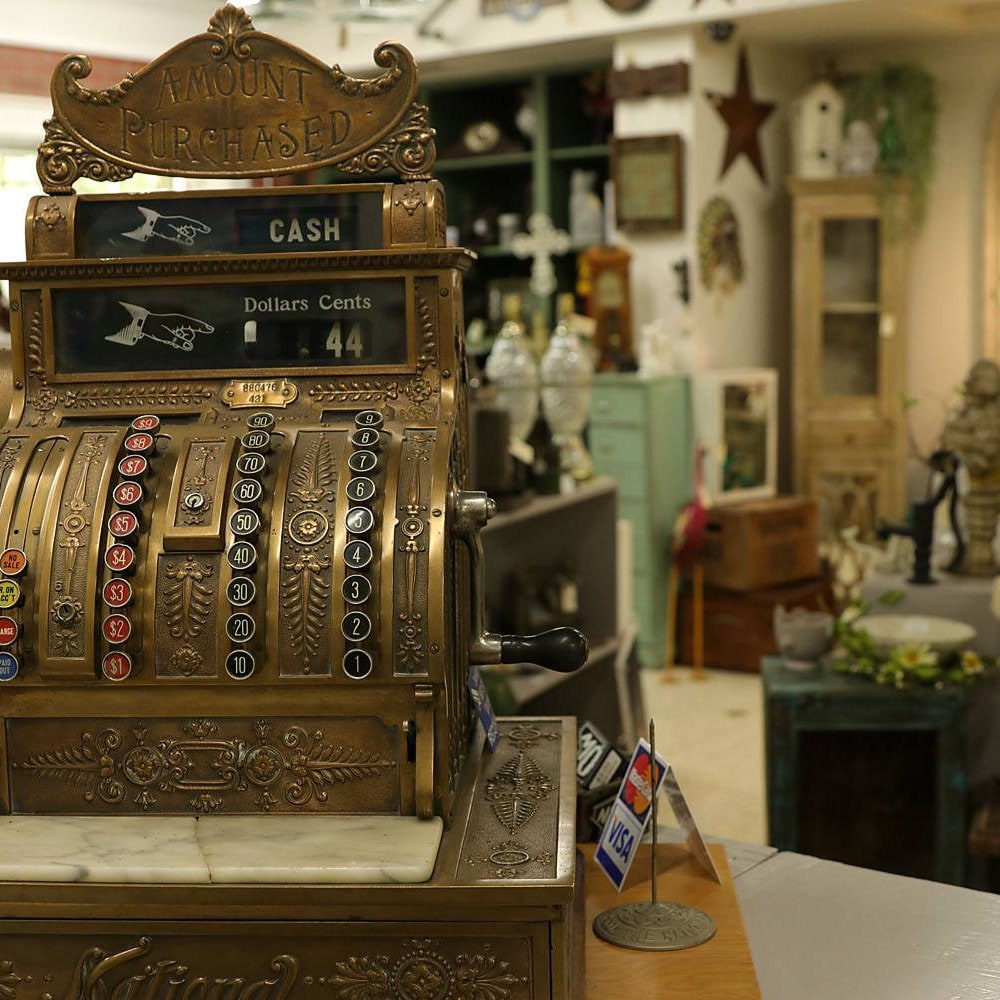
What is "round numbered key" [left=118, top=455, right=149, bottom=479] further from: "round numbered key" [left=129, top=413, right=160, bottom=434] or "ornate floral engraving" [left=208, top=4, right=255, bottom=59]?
"ornate floral engraving" [left=208, top=4, right=255, bottom=59]

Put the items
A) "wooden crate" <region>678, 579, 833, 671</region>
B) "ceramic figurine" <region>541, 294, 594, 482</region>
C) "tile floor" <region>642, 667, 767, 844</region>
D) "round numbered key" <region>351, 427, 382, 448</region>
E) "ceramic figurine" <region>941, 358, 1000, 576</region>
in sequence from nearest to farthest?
"round numbered key" <region>351, 427, 382, 448</region> < "ceramic figurine" <region>941, 358, 1000, 576</region> < "ceramic figurine" <region>541, 294, 594, 482</region> < "tile floor" <region>642, 667, 767, 844</region> < "wooden crate" <region>678, 579, 833, 671</region>

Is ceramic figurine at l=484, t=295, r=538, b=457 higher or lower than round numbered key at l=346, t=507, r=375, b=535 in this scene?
higher

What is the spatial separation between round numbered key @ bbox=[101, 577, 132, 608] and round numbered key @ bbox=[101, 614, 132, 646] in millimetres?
13

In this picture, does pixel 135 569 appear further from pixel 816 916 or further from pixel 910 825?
pixel 910 825

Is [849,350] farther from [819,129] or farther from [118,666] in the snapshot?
[118,666]

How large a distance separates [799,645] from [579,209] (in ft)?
13.4

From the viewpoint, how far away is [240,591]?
136 cm

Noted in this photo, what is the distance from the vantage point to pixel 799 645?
3.38m

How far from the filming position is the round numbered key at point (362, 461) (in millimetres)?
1407

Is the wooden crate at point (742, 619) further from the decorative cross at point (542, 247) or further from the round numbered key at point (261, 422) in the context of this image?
the round numbered key at point (261, 422)

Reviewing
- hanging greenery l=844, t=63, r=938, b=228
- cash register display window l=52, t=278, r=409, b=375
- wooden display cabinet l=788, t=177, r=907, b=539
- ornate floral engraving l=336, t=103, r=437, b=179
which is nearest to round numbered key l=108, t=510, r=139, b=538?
cash register display window l=52, t=278, r=409, b=375

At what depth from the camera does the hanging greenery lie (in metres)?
6.46

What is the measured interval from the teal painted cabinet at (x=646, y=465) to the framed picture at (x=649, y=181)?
770 millimetres

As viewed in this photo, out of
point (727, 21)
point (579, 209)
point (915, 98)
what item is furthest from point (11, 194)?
point (915, 98)
